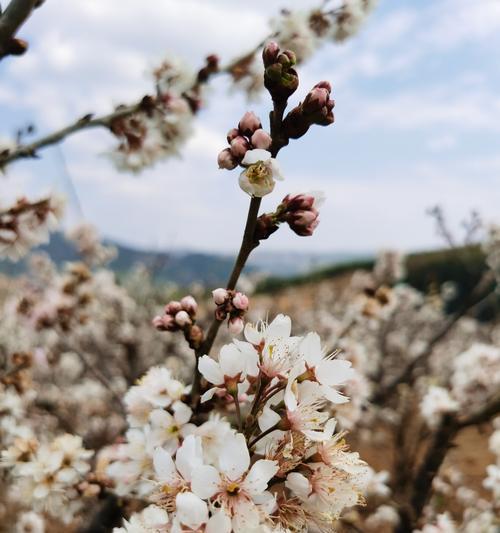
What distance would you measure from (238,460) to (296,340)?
10.3 inches

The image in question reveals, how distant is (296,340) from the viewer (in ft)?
3.51

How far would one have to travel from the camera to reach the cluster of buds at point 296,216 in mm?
1131

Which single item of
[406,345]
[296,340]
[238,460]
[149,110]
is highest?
[406,345]

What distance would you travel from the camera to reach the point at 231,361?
3.58 ft

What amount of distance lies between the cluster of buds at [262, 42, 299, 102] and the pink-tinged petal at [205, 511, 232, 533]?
2.68 feet

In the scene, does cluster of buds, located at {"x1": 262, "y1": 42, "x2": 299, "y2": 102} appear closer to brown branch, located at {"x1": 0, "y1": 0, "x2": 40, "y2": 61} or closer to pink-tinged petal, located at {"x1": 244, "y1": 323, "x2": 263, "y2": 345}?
pink-tinged petal, located at {"x1": 244, "y1": 323, "x2": 263, "y2": 345}

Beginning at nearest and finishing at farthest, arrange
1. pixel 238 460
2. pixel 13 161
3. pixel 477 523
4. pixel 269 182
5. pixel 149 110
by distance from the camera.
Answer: pixel 238 460 → pixel 269 182 → pixel 13 161 → pixel 149 110 → pixel 477 523

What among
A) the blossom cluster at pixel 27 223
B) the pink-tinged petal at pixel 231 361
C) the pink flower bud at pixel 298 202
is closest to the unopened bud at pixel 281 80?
the pink flower bud at pixel 298 202

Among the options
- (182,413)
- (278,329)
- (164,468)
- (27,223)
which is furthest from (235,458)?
(27,223)

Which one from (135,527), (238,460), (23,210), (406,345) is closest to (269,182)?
(238,460)

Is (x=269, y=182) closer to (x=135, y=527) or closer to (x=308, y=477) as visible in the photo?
(x=308, y=477)

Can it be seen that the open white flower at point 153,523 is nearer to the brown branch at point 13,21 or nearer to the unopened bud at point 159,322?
the unopened bud at point 159,322

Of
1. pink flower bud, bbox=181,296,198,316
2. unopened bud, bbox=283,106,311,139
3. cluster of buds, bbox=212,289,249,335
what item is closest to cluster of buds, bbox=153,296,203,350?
pink flower bud, bbox=181,296,198,316

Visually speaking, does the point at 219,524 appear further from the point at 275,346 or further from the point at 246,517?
the point at 275,346
